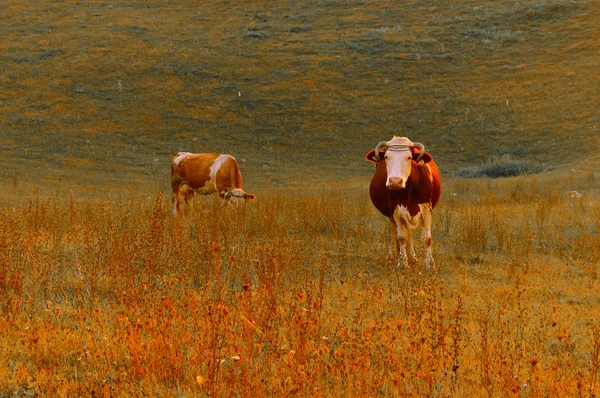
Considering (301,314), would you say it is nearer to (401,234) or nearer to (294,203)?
(401,234)

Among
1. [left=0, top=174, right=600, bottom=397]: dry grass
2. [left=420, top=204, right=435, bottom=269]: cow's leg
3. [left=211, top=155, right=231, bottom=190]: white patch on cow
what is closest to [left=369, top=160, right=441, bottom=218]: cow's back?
[left=420, top=204, right=435, bottom=269]: cow's leg

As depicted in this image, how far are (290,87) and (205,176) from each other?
24.1 metres

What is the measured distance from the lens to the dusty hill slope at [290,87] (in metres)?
30.5

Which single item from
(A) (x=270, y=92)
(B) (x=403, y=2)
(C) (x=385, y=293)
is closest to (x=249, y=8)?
(B) (x=403, y=2)

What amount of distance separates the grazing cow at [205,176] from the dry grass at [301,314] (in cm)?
244

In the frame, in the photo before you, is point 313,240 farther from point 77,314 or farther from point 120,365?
point 120,365

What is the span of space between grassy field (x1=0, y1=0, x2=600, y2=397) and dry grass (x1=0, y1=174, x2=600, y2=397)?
43 millimetres

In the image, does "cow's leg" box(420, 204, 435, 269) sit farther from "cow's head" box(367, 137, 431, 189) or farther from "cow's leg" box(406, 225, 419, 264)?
"cow's head" box(367, 137, 431, 189)

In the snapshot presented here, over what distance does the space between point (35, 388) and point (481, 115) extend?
1305 inches

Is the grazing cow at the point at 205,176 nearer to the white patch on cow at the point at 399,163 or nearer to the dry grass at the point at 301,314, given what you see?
the dry grass at the point at 301,314

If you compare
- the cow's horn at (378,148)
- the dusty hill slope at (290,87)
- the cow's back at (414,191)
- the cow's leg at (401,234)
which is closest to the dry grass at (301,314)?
the cow's leg at (401,234)

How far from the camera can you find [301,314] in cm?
598

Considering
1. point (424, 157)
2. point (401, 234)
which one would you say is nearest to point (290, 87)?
point (424, 157)

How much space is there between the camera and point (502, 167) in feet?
93.7
